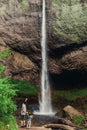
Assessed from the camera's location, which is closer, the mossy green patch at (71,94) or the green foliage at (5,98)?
the green foliage at (5,98)

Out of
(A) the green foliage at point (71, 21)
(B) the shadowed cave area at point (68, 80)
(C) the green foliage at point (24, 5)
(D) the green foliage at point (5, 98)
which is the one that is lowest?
(B) the shadowed cave area at point (68, 80)

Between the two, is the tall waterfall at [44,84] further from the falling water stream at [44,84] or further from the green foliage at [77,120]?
the green foliage at [77,120]

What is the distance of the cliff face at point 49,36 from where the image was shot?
33.3 meters

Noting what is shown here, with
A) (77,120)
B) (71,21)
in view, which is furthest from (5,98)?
(71,21)

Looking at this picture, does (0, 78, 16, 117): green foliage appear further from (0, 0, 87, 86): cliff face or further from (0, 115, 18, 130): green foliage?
(0, 0, 87, 86): cliff face

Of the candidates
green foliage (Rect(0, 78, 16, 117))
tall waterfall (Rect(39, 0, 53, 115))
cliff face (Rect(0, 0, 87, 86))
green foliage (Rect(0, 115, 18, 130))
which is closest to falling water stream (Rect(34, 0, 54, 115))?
tall waterfall (Rect(39, 0, 53, 115))

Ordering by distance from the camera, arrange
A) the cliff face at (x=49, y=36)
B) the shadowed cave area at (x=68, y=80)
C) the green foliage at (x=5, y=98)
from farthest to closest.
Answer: the shadowed cave area at (x=68, y=80) < the cliff face at (x=49, y=36) < the green foliage at (x=5, y=98)

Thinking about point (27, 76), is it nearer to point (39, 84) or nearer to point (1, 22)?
point (39, 84)

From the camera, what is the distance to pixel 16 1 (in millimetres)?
34562

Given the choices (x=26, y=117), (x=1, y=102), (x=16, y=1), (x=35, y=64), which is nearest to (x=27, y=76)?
(x=35, y=64)

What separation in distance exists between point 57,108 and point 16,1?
947cm

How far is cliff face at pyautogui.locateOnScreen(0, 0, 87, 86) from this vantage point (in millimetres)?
33344

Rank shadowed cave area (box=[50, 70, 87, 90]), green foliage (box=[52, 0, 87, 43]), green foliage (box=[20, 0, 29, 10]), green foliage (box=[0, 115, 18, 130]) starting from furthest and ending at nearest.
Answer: shadowed cave area (box=[50, 70, 87, 90]) < green foliage (box=[20, 0, 29, 10]) < green foliage (box=[52, 0, 87, 43]) < green foliage (box=[0, 115, 18, 130])

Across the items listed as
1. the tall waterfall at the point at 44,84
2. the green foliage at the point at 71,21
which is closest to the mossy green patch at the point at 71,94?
the tall waterfall at the point at 44,84
